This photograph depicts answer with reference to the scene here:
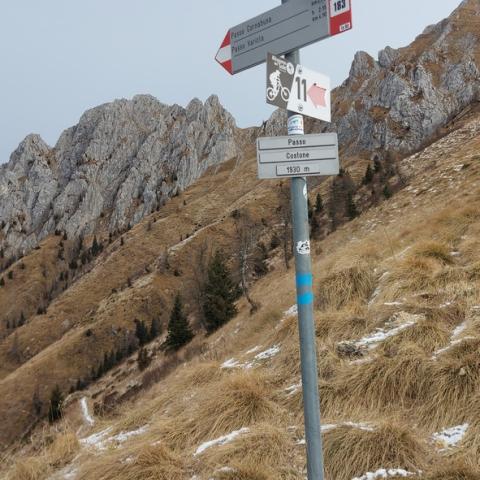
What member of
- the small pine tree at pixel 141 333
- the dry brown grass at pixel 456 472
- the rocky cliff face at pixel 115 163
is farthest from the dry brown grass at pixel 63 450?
the rocky cliff face at pixel 115 163

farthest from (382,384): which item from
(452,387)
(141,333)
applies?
(141,333)

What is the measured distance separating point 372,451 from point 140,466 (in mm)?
2497

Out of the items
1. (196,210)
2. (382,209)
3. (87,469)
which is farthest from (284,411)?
(196,210)

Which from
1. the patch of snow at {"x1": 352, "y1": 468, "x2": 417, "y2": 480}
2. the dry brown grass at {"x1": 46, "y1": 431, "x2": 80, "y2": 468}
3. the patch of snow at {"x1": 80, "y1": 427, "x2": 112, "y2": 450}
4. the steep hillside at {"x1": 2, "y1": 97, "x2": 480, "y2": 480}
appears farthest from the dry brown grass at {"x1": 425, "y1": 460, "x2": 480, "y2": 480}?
the dry brown grass at {"x1": 46, "y1": 431, "x2": 80, "y2": 468}

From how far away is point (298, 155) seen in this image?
265cm

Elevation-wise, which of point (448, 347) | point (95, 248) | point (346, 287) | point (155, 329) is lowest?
point (155, 329)

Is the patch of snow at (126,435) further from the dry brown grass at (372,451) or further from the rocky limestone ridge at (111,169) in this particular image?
the rocky limestone ridge at (111,169)

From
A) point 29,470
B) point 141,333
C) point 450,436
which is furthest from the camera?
point 141,333

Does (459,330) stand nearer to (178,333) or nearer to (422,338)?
(422,338)

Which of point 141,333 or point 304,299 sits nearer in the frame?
point 304,299

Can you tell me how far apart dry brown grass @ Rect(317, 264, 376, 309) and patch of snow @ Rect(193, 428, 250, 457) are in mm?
4462

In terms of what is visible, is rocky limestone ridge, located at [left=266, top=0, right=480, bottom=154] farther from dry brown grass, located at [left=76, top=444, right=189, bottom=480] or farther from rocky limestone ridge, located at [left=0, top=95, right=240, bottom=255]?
dry brown grass, located at [left=76, top=444, right=189, bottom=480]

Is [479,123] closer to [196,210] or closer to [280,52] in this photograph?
[280,52]

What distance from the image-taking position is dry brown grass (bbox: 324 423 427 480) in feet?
12.7
